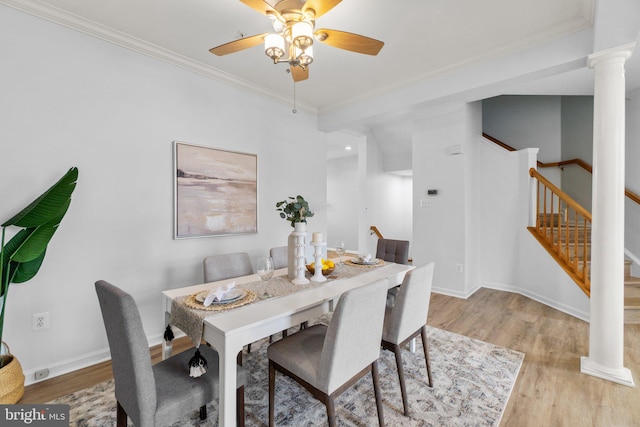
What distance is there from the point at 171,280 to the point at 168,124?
4.82 feet

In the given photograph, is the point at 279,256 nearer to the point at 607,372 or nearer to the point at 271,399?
the point at 271,399

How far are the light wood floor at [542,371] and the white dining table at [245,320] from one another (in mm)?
1154

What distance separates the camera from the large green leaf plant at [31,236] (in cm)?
176

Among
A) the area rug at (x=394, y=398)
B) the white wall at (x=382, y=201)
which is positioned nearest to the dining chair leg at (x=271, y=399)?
the area rug at (x=394, y=398)

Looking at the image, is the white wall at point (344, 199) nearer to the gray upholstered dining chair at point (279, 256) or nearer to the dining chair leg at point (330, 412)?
the gray upholstered dining chair at point (279, 256)

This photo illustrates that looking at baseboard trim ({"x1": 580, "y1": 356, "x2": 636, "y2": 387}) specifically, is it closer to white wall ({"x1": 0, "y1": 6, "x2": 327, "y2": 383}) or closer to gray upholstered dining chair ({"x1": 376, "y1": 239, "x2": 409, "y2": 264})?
gray upholstered dining chair ({"x1": 376, "y1": 239, "x2": 409, "y2": 264})

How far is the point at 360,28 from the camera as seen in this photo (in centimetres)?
232

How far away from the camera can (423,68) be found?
2947 mm

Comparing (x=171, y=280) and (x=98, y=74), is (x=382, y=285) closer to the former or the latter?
(x=171, y=280)

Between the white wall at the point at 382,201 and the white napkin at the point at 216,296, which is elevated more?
the white wall at the point at 382,201

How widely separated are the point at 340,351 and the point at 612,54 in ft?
9.16

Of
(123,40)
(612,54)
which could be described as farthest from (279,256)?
(612,54)

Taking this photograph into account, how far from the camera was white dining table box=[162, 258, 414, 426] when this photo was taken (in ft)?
4.25

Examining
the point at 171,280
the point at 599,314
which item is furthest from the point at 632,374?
the point at 171,280
